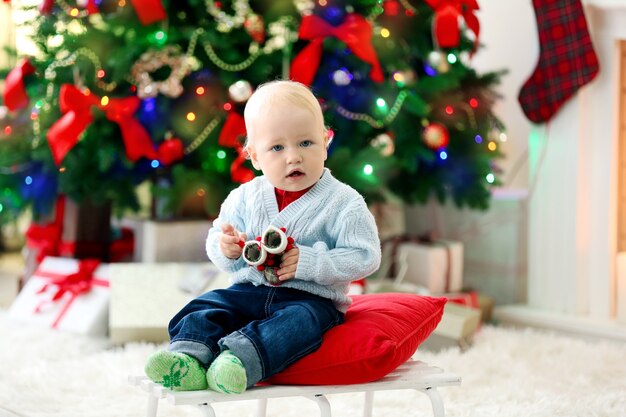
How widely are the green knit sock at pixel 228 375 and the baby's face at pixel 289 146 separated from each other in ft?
1.15

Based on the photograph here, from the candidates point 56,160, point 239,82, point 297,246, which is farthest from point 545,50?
point 297,246

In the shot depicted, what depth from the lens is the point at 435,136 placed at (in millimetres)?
3049

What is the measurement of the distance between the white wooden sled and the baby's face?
366 mm

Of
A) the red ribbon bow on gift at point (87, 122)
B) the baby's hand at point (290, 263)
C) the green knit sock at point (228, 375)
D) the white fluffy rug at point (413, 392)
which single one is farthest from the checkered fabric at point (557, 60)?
the green knit sock at point (228, 375)

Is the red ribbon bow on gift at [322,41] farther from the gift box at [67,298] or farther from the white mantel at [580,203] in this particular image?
the gift box at [67,298]

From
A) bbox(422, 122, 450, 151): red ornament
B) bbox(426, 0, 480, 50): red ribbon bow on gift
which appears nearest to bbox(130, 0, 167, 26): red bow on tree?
bbox(426, 0, 480, 50): red ribbon bow on gift

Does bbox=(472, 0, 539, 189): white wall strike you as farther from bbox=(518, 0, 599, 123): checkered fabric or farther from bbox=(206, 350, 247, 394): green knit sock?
bbox=(206, 350, 247, 394): green knit sock

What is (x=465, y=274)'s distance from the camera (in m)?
3.63

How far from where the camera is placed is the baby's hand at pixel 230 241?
5.38ft

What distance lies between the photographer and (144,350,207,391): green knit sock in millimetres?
1454

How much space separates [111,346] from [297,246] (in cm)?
129

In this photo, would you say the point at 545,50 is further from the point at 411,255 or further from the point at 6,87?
the point at 6,87

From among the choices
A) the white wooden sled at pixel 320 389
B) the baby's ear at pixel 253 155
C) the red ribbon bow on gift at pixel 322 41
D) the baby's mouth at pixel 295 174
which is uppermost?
the red ribbon bow on gift at pixel 322 41

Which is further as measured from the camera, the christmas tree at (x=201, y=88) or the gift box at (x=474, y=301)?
the gift box at (x=474, y=301)
